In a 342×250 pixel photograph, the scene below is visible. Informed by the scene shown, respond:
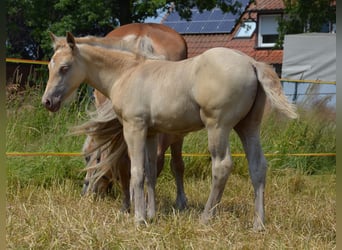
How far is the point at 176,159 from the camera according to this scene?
5.86 metres

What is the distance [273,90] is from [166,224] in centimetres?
123

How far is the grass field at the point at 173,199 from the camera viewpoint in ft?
11.9

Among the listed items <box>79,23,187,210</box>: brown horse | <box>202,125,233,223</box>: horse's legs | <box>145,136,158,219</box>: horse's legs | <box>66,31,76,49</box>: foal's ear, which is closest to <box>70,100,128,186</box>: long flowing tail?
<box>79,23,187,210</box>: brown horse

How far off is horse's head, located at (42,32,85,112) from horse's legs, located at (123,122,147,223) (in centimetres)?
55

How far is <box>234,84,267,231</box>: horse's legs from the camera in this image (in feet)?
13.7

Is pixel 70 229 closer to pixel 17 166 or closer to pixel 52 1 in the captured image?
pixel 17 166

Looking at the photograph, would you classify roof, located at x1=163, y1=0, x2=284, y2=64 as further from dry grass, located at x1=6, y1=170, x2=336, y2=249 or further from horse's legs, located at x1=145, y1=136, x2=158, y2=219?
horse's legs, located at x1=145, y1=136, x2=158, y2=219

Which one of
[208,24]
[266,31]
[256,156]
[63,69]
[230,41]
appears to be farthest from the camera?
[266,31]

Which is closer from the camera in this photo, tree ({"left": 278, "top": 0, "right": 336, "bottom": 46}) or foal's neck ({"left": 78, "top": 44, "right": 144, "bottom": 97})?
foal's neck ({"left": 78, "top": 44, "right": 144, "bottom": 97})

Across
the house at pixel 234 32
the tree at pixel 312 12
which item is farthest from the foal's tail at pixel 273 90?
the house at pixel 234 32

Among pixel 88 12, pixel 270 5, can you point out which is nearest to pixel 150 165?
pixel 88 12

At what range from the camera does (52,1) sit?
2131 cm

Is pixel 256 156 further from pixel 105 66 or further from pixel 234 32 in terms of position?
pixel 234 32

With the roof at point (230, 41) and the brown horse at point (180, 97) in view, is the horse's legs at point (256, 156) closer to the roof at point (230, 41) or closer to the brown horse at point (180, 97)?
the brown horse at point (180, 97)
